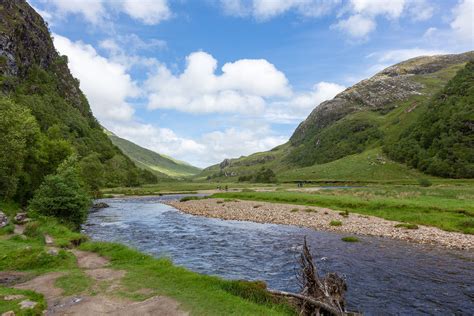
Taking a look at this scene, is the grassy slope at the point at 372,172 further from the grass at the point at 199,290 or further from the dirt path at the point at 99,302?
the dirt path at the point at 99,302

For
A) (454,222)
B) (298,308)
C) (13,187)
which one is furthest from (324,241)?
(13,187)

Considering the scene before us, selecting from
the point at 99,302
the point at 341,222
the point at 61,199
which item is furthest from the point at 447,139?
the point at 99,302

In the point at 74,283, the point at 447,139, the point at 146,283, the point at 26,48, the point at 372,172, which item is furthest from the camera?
the point at 372,172

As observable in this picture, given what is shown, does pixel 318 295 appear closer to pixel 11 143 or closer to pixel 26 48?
pixel 11 143

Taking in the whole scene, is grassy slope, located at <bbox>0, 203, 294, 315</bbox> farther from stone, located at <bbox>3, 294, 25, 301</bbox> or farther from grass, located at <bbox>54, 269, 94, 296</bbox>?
stone, located at <bbox>3, 294, 25, 301</bbox>

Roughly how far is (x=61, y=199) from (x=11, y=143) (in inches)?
349

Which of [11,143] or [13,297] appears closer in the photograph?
[13,297]

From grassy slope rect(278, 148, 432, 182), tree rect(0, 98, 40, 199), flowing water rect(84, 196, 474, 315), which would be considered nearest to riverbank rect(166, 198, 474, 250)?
flowing water rect(84, 196, 474, 315)

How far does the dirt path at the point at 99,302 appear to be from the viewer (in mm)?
14055

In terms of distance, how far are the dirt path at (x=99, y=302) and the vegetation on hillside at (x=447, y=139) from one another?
17099 centimetres

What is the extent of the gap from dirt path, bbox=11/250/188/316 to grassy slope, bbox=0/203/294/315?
441mm

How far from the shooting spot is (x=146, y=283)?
18047 mm

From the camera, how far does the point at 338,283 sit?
15.0 meters

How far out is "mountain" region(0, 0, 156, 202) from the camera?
40.0m
